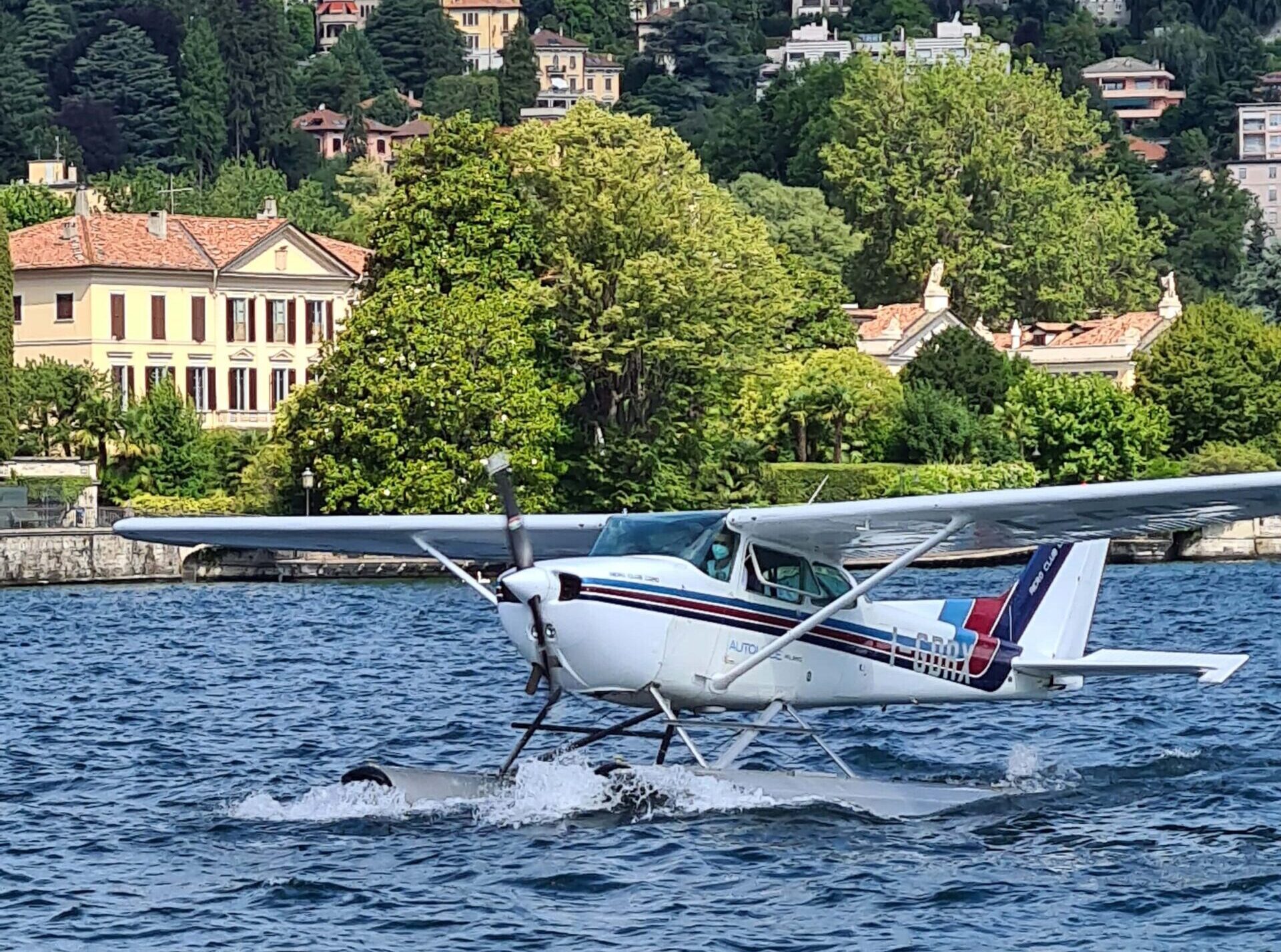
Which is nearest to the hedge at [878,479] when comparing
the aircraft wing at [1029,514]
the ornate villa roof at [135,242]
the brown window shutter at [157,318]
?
the brown window shutter at [157,318]

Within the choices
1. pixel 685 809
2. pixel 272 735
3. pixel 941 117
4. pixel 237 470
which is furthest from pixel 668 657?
pixel 941 117

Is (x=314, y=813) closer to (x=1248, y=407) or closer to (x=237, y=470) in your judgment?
(x=237, y=470)

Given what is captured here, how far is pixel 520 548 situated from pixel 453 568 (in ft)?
3.92

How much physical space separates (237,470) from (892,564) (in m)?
47.7

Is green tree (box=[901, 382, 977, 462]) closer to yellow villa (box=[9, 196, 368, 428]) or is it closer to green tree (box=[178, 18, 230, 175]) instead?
yellow villa (box=[9, 196, 368, 428])

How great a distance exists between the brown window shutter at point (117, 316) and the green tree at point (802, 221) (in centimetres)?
2888

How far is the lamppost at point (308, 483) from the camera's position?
179 feet

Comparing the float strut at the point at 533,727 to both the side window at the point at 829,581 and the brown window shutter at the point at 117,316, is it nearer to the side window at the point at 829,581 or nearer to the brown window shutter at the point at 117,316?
the side window at the point at 829,581

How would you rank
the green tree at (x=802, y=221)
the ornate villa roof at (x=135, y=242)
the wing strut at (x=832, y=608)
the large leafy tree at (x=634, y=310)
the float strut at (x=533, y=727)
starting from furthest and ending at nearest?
the green tree at (x=802, y=221), the ornate villa roof at (x=135, y=242), the large leafy tree at (x=634, y=310), the wing strut at (x=832, y=608), the float strut at (x=533, y=727)

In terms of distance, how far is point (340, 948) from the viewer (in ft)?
50.3

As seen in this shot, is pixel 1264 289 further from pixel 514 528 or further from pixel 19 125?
pixel 514 528

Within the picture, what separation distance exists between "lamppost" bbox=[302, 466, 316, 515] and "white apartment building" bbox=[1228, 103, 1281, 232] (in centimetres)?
14433

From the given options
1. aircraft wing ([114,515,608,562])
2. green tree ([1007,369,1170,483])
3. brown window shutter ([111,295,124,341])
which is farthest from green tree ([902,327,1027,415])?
aircraft wing ([114,515,608,562])

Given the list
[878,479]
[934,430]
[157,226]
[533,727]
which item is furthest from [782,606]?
[157,226]
